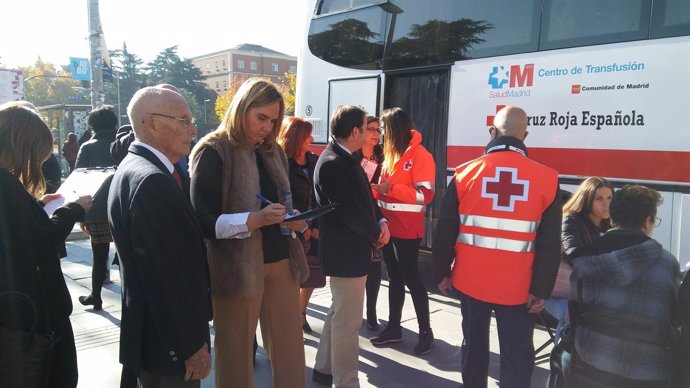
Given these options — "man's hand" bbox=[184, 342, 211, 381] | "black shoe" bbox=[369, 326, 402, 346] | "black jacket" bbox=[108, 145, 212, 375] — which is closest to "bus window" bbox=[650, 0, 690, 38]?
"black shoe" bbox=[369, 326, 402, 346]

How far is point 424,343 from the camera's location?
4.18 m

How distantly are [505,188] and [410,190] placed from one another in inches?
54.6

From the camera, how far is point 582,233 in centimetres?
346

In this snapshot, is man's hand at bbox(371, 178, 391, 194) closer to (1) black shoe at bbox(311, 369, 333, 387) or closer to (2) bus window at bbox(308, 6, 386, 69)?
(1) black shoe at bbox(311, 369, 333, 387)

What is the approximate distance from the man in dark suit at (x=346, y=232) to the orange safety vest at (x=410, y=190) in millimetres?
911

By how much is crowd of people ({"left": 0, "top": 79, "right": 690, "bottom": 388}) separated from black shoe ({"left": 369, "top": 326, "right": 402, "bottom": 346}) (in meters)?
0.86

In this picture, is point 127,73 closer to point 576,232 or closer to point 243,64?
point 243,64

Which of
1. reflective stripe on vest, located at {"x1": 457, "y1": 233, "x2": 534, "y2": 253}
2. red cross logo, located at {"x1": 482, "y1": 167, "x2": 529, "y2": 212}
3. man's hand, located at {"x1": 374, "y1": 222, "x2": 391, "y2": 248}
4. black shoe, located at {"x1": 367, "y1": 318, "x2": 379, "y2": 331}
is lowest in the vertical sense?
black shoe, located at {"x1": 367, "y1": 318, "x2": 379, "y2": 331}

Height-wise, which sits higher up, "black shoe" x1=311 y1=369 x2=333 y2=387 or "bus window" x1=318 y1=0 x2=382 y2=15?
"bus window" x1=318 y1=0 x2=382 y2=15

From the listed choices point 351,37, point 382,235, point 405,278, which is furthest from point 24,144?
point 351,37

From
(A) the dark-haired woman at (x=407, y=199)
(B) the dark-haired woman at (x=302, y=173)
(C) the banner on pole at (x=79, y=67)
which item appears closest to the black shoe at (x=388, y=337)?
(A) the dark-haired woman at (x=407, y=199)

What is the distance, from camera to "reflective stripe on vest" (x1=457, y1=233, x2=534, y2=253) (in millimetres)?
2775

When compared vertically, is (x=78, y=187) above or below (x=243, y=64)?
below

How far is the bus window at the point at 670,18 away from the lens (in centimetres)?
404
